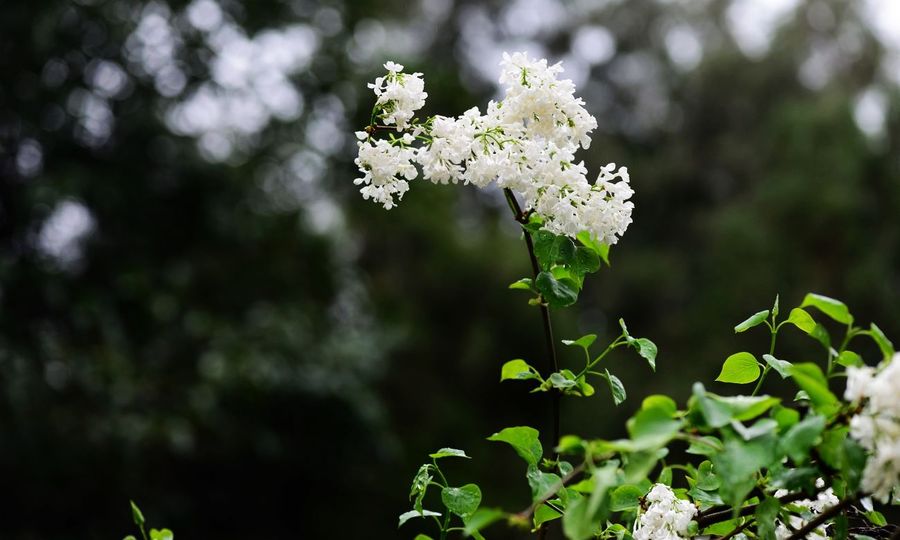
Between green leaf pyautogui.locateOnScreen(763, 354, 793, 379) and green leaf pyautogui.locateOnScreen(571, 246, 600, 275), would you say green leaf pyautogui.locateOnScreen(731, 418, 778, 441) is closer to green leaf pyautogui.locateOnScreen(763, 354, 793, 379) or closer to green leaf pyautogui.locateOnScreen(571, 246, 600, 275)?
green leaf pyautogui.locateOnScreen(763, 354, 793, 379)

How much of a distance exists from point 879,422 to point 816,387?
41 millimetres

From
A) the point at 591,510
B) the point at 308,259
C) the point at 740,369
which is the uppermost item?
the point at 308,259

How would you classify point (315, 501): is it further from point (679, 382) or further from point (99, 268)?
point (679, 382)

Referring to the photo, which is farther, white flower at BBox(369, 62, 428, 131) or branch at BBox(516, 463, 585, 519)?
white flower at BBox(369, 62, 428, 131)

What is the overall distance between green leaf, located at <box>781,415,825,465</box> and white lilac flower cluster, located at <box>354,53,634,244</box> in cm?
29

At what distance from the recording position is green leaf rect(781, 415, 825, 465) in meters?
0.51

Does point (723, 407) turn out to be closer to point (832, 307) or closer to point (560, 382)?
point (832, 307)

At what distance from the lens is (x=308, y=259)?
6.15m

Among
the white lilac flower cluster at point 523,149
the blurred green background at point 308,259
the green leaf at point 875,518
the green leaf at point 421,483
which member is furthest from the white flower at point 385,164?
the blurred green background at point 308,259

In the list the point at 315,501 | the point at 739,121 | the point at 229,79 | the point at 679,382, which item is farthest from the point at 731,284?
the point at 229,79

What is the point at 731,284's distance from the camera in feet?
25.0

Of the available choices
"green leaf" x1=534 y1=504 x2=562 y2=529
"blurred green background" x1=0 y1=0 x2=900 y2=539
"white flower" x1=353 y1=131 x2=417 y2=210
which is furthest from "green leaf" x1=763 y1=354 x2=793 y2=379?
"blurred green background" x1=0 y1=0 x2=900 y2=539

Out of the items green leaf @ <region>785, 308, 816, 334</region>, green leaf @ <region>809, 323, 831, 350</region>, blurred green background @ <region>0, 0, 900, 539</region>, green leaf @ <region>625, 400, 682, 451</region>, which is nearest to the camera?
green leaf @ <region>625, 400, 682, 451</region>

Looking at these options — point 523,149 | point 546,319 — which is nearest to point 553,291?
point 546,319
